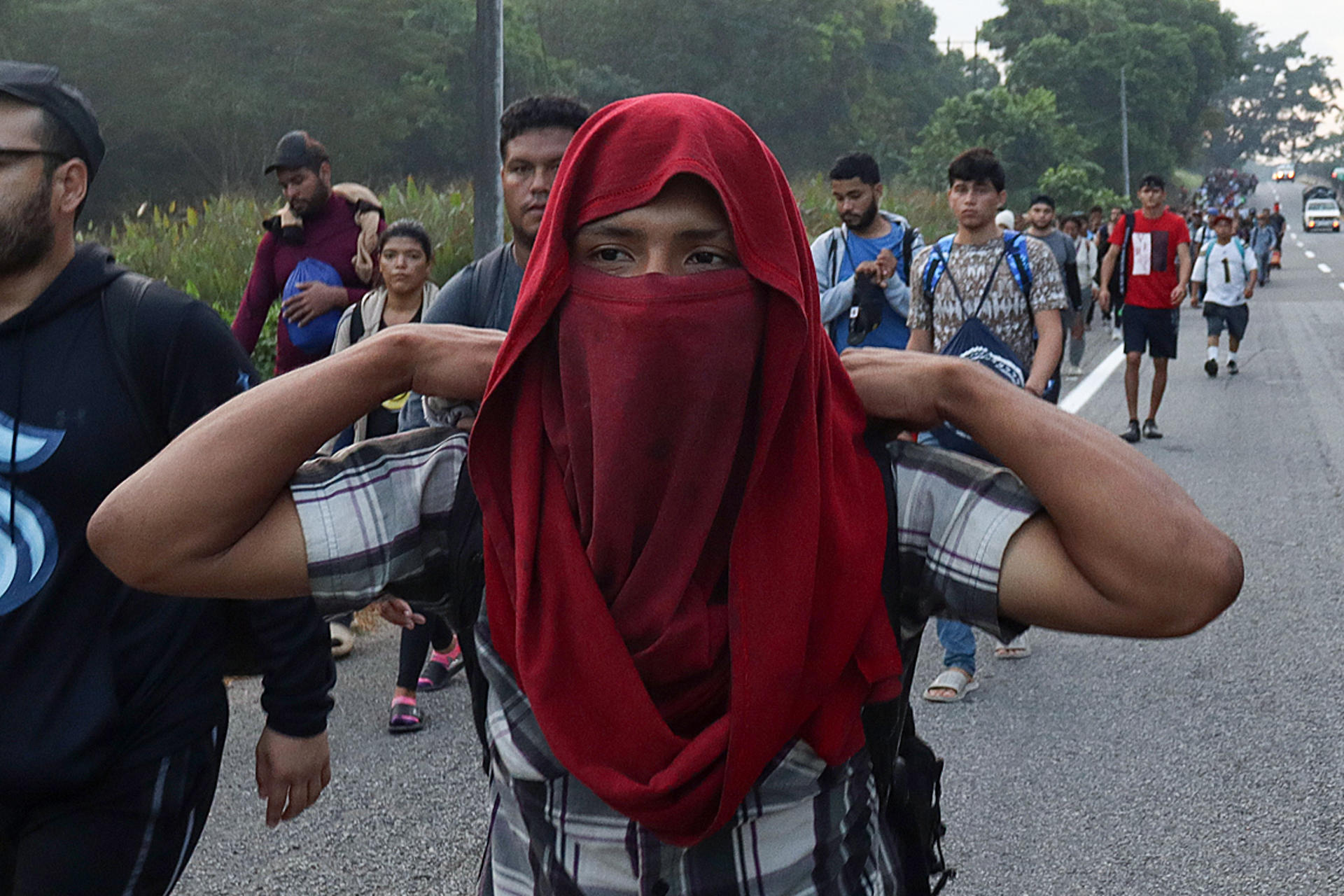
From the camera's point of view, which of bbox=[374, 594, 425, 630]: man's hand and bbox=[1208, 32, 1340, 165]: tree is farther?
bbox=[1208, 32, 1340, 165]: tree

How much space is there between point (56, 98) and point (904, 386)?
5.01ft

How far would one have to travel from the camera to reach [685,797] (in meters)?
1.55

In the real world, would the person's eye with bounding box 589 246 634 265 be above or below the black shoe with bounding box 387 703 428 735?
above

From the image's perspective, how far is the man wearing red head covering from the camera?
1581 mm

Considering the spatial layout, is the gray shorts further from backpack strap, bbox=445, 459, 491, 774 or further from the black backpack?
backpack strap, bbox=445, 459, 491, 774

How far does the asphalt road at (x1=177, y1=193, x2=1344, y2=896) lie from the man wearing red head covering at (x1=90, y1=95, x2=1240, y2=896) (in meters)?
2.17

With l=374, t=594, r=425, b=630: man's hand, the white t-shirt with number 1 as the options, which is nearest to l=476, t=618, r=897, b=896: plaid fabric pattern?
l=374, t=594, r=425, b=630: man's hand

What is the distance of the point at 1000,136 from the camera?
4431 cm

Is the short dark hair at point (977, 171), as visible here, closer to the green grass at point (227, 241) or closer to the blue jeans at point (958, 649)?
the blue jeans at point (958, 649)

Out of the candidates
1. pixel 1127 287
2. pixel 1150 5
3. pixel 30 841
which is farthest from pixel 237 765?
pixel 1150 5

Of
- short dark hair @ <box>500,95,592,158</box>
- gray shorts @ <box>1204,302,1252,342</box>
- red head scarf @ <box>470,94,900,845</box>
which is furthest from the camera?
gray shorts @ <box>1204,302,1252,342</box>

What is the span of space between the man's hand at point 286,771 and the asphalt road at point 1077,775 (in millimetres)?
1389

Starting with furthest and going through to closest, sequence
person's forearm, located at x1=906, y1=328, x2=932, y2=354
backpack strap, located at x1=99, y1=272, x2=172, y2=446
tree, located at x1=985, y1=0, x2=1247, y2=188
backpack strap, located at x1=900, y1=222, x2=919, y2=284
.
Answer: tree, located at x1=985, y1=0, x2=1247, y2=188 → backpack strap, located at x1=900, y1=222, x2=919, y2=284 → person's forearm, located at x1=906, y1=328, x2=932, y2=354 → backpack strap, located at x1=99, y1=272, x2=172, y2=446

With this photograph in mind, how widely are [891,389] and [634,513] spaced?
359 millimetres
